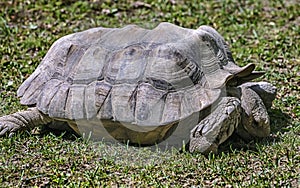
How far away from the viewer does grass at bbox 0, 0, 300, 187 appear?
197 inches

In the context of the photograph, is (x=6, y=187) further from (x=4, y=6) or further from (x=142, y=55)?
(x=4, y=6)

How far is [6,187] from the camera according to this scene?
483 centimetres

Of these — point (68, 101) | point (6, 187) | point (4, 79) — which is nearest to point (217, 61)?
point (68, 101)

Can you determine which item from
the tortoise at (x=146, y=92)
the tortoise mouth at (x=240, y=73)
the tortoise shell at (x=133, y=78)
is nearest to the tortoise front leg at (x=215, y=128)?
the tortoise at (x=146, y=92)

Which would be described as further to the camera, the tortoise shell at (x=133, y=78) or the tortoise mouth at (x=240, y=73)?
the tortoise mouth at (x=240, y=73)

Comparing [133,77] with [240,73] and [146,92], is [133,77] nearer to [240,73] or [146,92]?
[146,92]

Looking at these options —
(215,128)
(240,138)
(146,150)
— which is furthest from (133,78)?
(240,138)

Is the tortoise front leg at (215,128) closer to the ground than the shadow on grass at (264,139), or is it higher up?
higher up

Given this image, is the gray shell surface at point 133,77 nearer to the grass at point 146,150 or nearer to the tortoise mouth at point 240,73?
the tortoise mouth at point 240,73

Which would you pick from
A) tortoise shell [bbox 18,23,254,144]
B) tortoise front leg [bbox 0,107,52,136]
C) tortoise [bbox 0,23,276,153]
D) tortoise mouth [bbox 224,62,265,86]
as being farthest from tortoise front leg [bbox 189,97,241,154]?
tortoise front leg [bbox 0,107,52,136]

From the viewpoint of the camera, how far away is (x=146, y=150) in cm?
550

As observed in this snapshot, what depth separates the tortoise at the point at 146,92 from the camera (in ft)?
17.5

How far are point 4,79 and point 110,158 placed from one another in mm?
2507

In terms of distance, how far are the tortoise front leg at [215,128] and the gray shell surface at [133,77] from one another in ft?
0.41
